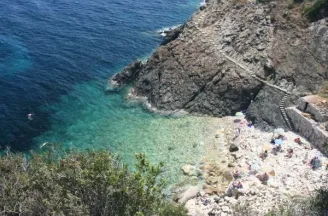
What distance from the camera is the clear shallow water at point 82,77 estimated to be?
5034 cm

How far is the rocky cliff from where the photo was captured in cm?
5144

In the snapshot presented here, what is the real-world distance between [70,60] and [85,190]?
47980 mm

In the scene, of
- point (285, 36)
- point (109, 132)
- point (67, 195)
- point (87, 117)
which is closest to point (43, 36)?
point (87, 117)

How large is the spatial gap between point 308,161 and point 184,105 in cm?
1969

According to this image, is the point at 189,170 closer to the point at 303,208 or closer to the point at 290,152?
the point at 290,152

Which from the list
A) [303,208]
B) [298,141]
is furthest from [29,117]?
[303,208]

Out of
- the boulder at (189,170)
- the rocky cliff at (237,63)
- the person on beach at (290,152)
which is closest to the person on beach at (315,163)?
the person on beach at (290,152)

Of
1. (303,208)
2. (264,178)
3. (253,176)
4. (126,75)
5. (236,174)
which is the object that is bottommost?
(236,174)

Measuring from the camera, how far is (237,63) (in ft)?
183

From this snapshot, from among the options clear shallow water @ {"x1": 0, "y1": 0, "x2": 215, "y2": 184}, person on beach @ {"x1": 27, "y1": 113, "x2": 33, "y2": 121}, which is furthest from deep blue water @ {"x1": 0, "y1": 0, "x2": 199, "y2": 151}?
person on beach @ {"x1": 27, "y1": 113, "x2": 33, "y2": 121}

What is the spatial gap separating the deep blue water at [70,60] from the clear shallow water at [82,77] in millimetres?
135

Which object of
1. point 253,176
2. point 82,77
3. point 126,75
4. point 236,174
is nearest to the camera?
point 253,176

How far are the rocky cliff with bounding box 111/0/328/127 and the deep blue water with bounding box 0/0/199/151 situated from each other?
6.13m

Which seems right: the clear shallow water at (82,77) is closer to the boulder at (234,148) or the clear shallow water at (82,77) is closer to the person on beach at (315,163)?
the boulder at (234,148)
